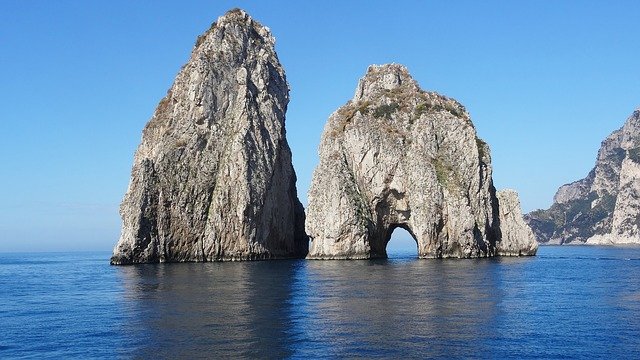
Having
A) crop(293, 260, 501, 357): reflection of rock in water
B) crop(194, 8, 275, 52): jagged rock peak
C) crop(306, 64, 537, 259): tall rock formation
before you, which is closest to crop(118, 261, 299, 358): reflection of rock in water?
crop(293, 260, 501, 357): reflection of rock in water

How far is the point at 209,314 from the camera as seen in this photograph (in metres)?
52.2

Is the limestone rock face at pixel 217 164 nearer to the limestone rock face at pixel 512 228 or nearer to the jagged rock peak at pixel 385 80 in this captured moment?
the jagged rock peak at pixel 385 80

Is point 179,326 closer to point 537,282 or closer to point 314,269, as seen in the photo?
point 537,282

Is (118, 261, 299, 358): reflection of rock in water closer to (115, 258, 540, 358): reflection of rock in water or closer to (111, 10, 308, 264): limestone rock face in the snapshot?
(115, 258, 540, 358): reflection of rock in water

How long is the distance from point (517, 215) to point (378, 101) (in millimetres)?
40380

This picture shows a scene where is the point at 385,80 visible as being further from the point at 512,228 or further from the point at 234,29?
the point at 512,228

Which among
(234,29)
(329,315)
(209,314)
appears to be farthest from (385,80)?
(209,314)

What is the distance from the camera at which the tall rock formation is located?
13062 cm

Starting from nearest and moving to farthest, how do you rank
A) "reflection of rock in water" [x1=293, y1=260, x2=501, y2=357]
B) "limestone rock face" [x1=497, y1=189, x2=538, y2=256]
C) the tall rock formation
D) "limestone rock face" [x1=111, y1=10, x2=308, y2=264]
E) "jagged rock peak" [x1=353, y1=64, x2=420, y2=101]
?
"reflection of rock in water" [x1=293, y1=260, x2=501, y2=357] < "limestone rock face" [x1=111, y1=10, x2=308, y2=264] < the tall rock formation < "limestone rock face" [x1=497, y1=189, x2=538, y2=256] < "jagged rock peak" [x1=353, y1=64, x2=420, y2=101]

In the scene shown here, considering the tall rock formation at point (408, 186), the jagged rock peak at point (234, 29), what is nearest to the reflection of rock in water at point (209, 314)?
the tall rock formation at point (408, 186)

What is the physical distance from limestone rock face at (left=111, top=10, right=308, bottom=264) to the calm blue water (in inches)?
1746

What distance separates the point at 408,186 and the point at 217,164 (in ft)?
135

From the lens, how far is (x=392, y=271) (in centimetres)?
9619

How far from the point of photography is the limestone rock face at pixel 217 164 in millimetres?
130000
